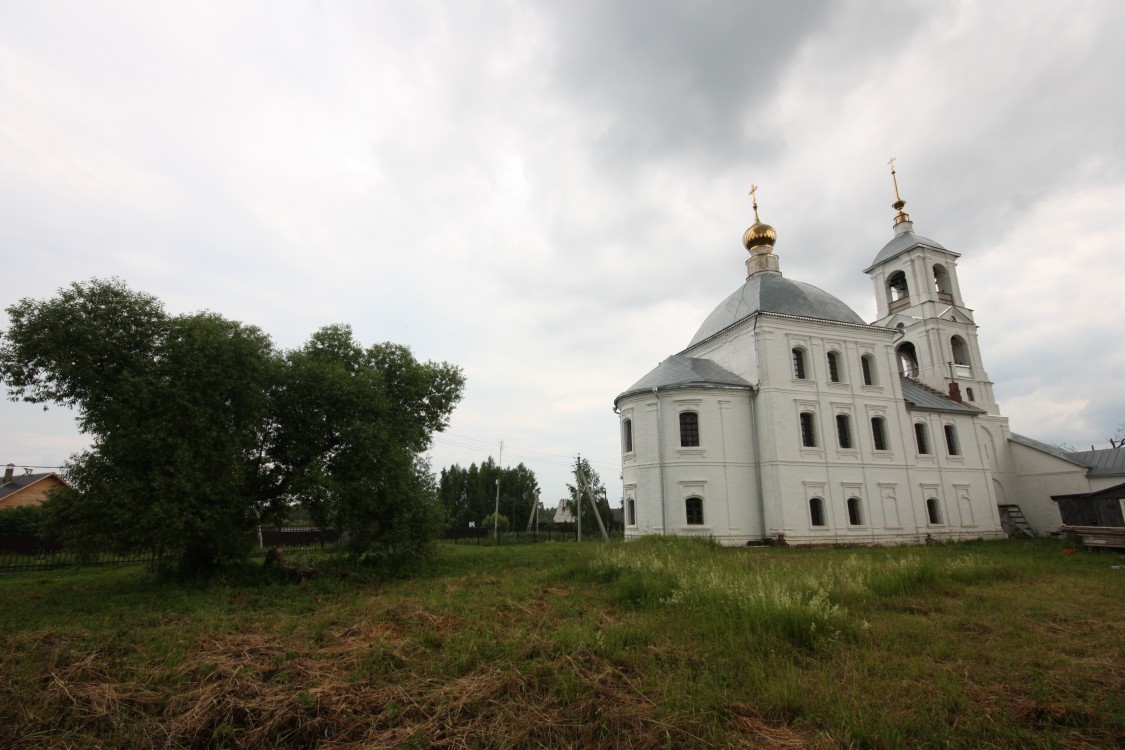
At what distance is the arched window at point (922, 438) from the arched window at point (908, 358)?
23.4ft

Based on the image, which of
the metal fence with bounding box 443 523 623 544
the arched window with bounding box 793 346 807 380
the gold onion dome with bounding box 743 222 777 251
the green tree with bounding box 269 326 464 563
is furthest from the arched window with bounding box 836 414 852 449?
the green tree with bounding box 269 326 464 563

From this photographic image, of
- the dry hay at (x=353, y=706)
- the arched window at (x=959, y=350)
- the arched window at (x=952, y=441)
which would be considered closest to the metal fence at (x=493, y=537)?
the arched window at (x=952, y=441)

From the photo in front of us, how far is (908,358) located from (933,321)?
3198mm

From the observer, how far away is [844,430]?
27844mm

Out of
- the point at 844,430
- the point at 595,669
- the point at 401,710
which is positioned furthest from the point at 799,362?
the point at 401,710

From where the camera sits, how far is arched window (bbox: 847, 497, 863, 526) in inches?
1042

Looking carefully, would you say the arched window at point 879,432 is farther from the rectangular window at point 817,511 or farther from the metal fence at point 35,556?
the metal fence at point 35,556

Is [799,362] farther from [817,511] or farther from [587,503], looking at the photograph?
[587,503]

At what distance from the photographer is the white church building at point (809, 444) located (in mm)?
25375

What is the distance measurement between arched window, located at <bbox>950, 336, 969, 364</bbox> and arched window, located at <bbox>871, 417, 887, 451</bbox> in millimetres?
11707

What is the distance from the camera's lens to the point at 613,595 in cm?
1104

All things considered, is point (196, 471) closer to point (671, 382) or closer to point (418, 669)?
point (418, 669)

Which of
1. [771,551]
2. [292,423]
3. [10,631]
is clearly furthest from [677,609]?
[771,551]

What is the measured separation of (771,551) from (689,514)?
3.99 metres
